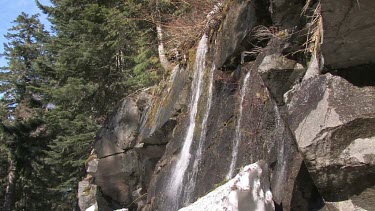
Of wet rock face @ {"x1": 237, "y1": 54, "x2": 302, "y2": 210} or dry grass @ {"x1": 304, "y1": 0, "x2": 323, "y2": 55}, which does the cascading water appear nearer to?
wet rock face @ {"x1": 237, "y1": 54, "x2": 302, "y2": 210}

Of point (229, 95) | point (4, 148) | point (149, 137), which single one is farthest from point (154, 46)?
point (4, 148)

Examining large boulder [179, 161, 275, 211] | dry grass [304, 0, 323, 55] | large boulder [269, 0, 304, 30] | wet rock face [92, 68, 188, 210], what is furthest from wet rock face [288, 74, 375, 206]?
wet rock face [92, 68, 188, 210]

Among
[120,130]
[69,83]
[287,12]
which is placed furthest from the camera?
[69,83]

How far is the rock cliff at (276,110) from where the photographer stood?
4254mm

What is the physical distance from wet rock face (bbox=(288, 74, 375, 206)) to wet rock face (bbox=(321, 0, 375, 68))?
0.26m

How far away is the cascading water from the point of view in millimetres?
8286

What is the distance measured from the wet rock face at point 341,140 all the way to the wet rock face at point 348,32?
0.85 ft

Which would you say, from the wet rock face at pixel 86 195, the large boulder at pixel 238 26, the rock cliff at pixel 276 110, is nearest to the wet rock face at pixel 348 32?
the rock cliff at pixel 276 110

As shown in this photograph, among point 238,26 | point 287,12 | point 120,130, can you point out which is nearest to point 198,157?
point 238,26

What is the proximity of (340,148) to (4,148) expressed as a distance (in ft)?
82.9

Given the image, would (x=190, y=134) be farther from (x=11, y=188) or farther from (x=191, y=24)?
(x=11, y=188)

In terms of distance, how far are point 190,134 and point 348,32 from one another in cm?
482

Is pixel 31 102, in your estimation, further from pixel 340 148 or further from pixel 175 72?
pixel 340 148

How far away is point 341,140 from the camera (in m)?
4.29
